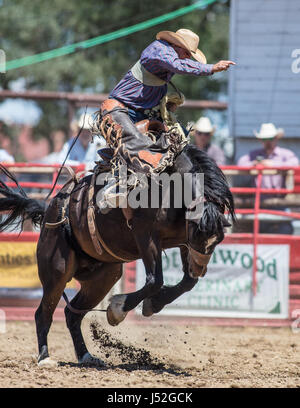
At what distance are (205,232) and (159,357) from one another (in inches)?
78.7

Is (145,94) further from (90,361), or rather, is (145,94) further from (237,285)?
(237,285)

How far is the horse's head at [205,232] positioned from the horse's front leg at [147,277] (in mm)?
249

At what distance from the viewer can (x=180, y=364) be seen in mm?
5887

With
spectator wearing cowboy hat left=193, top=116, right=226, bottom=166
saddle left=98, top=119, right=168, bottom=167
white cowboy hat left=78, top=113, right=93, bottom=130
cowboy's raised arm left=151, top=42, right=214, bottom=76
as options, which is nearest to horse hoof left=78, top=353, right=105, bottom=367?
saddle left=98, top=119, right=168, bottom=167

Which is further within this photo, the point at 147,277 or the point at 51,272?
the point at 51,272

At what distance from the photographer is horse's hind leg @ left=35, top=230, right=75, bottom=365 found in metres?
5.55

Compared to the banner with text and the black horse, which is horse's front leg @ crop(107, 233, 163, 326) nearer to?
the black horse

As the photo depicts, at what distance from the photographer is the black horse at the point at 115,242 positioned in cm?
480

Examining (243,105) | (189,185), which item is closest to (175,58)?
(189,185)

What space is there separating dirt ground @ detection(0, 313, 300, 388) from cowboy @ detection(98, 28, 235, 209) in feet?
4.29

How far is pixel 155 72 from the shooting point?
198 inches

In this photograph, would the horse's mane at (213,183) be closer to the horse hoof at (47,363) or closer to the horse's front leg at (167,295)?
the horse's front leg at (167,295)

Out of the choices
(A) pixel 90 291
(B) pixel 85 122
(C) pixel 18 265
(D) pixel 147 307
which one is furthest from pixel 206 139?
(D) pixel 147 307

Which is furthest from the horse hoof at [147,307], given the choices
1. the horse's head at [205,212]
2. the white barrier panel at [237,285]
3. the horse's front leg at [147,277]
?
the white barrier panel at [237,285]
